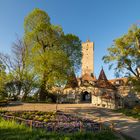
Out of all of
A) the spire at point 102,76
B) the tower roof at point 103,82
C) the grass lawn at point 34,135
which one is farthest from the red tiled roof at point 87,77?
the grass lawn at point 34,135

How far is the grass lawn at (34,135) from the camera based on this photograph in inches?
454

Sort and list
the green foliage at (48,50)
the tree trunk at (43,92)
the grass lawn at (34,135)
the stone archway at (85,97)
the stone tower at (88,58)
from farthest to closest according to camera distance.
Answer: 1. the stone tower at (88,58)
2. the stone archway at (85,97)
3. the tree trunk at (43,92)
4. the green foliage at (48,50)
5. the grass lawn at (34,135)

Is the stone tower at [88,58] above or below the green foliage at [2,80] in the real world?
above

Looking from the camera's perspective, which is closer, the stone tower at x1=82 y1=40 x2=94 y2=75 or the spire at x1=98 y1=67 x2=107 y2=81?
the spire at x1=98 y1=67 x2=107 y2=81

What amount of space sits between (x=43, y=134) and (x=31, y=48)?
91.2 ft

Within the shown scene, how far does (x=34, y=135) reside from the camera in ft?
39.2

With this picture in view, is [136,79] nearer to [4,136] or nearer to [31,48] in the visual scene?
[31,48]

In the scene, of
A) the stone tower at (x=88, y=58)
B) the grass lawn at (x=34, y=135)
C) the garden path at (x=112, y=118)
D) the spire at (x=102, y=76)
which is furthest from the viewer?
the stone tower at (x=88, y=58)

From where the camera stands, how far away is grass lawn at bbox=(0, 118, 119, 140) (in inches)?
454

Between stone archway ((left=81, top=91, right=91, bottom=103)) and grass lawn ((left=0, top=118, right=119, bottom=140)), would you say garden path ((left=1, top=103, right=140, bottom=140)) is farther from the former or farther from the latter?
stone archway ((left=81, top=91, right=91, bottom=103))

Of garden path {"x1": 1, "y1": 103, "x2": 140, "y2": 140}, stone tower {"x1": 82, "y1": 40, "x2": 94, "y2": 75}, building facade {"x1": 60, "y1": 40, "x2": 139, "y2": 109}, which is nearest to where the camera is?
garden path {"x1": 1, "y1": 103, "x2": 140, "y2": 140}

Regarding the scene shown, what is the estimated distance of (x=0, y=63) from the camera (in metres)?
37.2

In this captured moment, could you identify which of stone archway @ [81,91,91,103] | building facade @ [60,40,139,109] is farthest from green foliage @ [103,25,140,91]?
stone archway @ [81,91,91,103]

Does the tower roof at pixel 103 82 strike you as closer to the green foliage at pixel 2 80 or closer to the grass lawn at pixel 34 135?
the green foliage at pixel 2 80
